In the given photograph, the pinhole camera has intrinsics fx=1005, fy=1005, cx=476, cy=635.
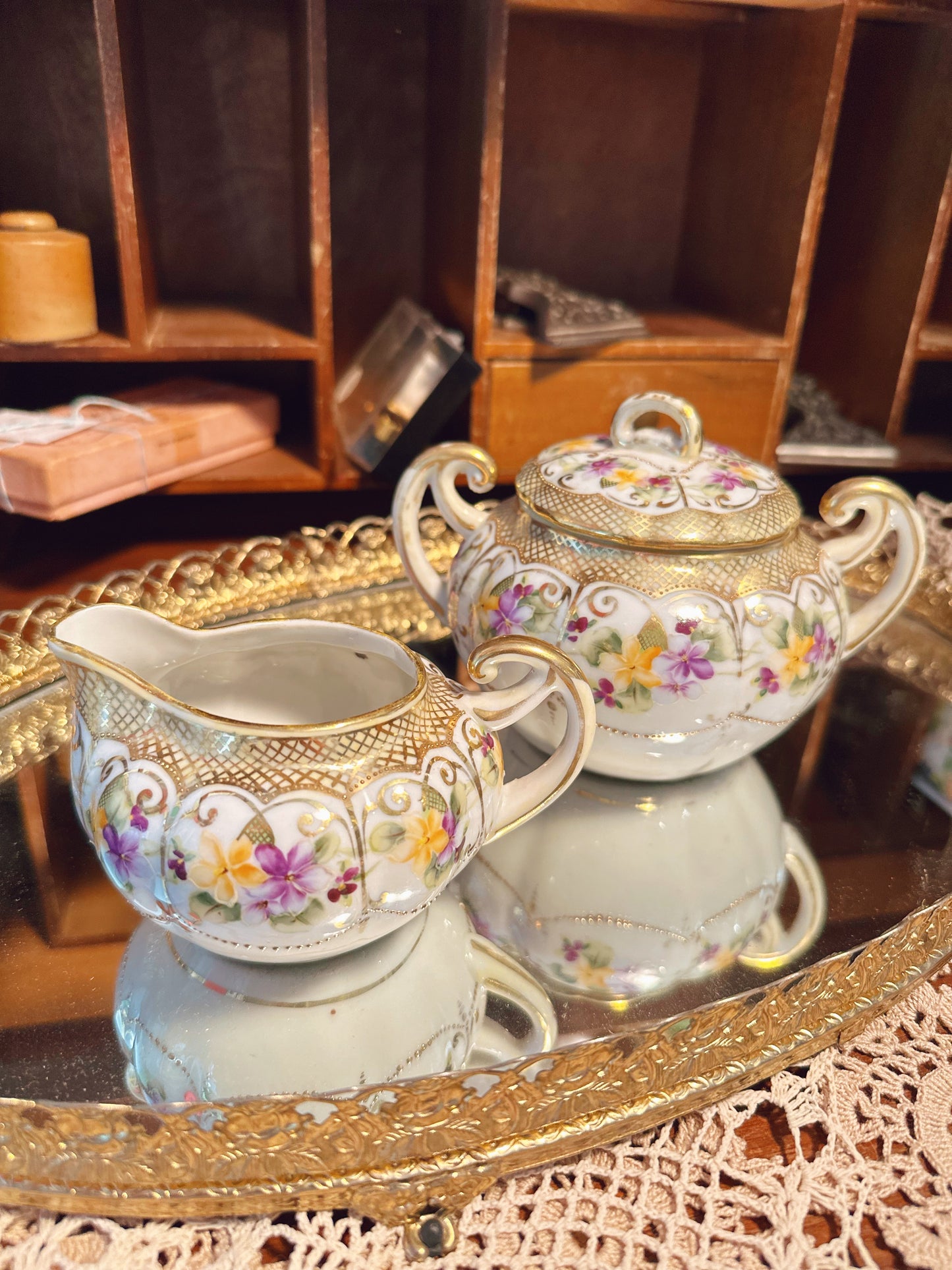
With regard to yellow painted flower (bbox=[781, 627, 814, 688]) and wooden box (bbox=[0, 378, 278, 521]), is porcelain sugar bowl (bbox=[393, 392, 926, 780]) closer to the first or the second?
yellow painted flower (bbox=[781, 627, 814, 688])

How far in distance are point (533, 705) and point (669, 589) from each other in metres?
0.12

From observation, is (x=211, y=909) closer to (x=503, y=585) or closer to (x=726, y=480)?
(x=503, y=585)

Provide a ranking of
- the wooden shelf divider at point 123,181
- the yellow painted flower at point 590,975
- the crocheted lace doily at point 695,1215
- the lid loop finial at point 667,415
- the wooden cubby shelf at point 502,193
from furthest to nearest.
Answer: the wooden cubby shelf at point 502,193
the wooden shelf divider at point 123,181
the lid loop finial at point 667,415
the yellow painted flower at point 590,975
the crocheted lace doily at point 695,1215

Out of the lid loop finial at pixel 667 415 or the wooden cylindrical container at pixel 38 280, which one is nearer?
the lid loop finial at pixel 667 415

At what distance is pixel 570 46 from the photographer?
115cm

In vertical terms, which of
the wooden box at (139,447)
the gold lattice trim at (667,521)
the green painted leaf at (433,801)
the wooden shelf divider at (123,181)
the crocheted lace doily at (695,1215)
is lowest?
the crocheted lace doily at (695,1215)

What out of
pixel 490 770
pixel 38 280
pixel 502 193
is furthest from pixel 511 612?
pixel 502 193

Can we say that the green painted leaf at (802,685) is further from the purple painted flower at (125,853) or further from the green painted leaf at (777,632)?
the purple painted flower at (125,853)

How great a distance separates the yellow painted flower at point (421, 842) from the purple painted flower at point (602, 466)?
10.0 inches

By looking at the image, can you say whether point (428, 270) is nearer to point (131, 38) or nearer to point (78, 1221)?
point (131, 38)

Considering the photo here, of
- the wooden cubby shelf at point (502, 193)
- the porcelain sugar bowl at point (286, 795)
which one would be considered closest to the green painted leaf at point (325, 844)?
the porcelain sugar bowl at point (286, 795)

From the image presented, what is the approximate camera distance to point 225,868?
40cm

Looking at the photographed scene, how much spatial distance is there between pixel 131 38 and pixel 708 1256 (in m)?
1.04

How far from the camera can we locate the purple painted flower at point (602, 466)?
1.93ft
